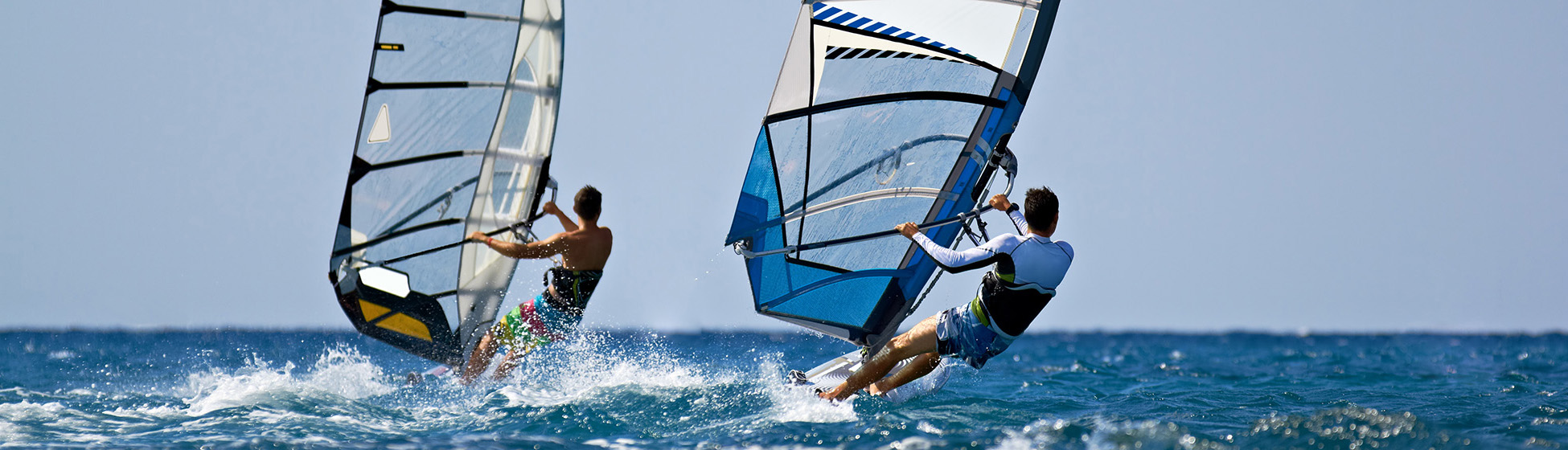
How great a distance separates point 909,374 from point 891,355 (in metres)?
0.29

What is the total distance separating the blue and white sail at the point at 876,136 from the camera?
17.7 feet

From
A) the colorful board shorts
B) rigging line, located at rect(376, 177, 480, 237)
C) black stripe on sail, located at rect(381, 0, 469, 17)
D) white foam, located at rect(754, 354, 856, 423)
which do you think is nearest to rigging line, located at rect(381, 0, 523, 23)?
black stripe on sail, located at rect(381, 0, 469, 17)

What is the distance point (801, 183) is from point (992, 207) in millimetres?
954

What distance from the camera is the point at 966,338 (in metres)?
5.11

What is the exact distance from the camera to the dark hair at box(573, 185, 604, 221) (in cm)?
597

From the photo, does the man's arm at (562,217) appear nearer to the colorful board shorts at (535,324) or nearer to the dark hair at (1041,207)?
the colorful board shorts at (535,324)

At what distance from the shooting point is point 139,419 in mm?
5395

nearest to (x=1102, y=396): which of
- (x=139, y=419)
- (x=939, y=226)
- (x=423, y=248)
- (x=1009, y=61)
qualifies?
(x=939, y=226)

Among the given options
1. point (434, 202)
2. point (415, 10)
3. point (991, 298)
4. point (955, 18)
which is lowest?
point (991, 298)

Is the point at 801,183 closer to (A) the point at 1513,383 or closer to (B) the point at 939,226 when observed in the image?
(B) the point at 939,226

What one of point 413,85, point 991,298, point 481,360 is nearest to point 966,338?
point 991,298

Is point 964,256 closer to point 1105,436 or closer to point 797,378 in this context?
point 1105,436

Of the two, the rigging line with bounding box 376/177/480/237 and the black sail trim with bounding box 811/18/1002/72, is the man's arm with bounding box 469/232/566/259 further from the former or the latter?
the black sail trim with bounding box 811/18/1002/72

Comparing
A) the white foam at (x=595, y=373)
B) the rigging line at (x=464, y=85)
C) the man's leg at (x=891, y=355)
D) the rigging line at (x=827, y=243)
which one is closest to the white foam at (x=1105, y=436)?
the man's leg at (x=891, y=355)
